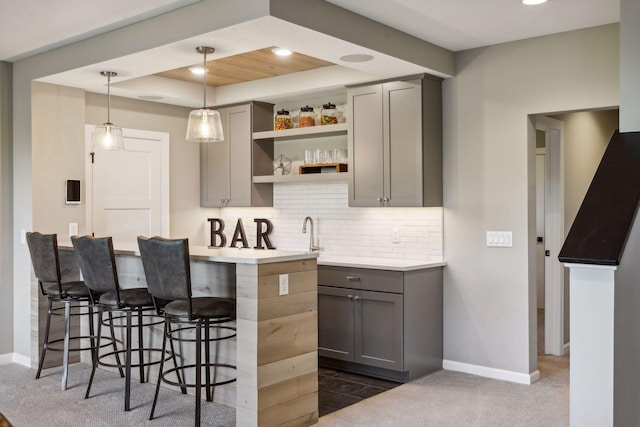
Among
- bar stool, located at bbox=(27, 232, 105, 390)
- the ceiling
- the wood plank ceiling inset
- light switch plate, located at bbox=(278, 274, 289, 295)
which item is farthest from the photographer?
the wood plank ceiling inset

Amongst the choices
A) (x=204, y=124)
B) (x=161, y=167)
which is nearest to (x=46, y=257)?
(x=204, y=124)

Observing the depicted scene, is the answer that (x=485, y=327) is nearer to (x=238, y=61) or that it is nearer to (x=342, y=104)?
(x=342, y=104)

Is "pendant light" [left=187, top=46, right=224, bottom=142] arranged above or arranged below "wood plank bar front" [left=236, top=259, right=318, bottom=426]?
above

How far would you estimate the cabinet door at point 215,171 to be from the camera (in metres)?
6.24

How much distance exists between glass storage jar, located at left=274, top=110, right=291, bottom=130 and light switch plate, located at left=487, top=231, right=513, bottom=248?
2181mm

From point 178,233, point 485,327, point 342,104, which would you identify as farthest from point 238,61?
point 485,327

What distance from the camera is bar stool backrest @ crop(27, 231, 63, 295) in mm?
4406

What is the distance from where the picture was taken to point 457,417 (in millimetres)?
3852

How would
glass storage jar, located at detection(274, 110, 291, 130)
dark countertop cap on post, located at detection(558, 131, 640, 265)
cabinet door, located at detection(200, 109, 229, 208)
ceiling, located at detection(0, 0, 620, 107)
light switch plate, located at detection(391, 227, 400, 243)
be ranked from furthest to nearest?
cabinet door, located at detection(200, 109, 229, 208) < glass storage jar, located at detection(274, 110, 291, 130) < light switch plate, located at detection(391, 227, 400, 243) < ceiling, located at detection(0, 0, 620, 107) < dark countertop cap on post, located at detection(558, 131, 640, 265)

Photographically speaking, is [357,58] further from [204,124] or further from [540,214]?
[540,214]

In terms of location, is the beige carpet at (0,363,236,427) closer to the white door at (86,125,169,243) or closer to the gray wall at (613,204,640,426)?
the white door at (86,125,169,243)

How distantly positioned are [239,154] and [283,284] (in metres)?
2.85

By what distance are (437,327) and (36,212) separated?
340 cm

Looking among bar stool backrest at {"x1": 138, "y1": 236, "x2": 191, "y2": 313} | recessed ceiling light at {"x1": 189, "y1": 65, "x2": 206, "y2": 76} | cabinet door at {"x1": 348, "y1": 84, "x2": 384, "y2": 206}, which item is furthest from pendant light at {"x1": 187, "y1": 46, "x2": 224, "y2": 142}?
cabinet door at {"x1": 348, "y1": 84, "x2": 384, "y2": 206}
